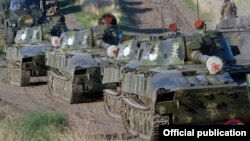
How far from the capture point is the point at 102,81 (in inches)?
709

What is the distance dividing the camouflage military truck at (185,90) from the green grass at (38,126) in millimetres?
1447

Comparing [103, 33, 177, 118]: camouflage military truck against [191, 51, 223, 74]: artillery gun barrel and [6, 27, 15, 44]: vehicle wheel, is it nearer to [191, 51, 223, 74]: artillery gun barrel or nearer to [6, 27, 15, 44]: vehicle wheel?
[191, 51, 223, 74]: artillery gun barrel

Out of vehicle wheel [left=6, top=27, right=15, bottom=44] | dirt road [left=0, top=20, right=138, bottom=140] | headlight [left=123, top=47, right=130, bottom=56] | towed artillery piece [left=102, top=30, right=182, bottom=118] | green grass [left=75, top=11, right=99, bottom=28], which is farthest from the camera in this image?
green grass [left=75, top=11, right=99, bottom=28]

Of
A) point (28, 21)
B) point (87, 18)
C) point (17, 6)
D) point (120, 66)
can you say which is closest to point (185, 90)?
point (120, 66)

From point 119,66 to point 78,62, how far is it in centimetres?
300

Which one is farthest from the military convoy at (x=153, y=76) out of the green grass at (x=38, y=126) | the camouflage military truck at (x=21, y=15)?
the camouflage military truck at (x=21, y=15)

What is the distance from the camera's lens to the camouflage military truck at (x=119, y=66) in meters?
15.1

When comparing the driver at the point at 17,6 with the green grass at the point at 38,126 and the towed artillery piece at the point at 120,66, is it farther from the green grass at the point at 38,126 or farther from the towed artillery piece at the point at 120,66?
the green grass at the point at 38,126

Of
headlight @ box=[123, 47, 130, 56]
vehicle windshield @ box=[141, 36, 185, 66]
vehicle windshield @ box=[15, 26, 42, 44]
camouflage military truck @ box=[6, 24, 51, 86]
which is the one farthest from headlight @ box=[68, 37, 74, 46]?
vehicle windshield @ box=[141, 36, 185, 66]

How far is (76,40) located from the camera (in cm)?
2111

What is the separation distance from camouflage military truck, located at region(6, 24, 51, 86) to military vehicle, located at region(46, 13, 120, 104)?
142 cm

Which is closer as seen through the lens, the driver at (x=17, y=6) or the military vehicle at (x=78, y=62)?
the military vehicle at (x=78, y=62)

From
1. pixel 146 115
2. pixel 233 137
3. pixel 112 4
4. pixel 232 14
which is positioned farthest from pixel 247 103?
pixel 112 4

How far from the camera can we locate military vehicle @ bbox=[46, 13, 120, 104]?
60.8ft
